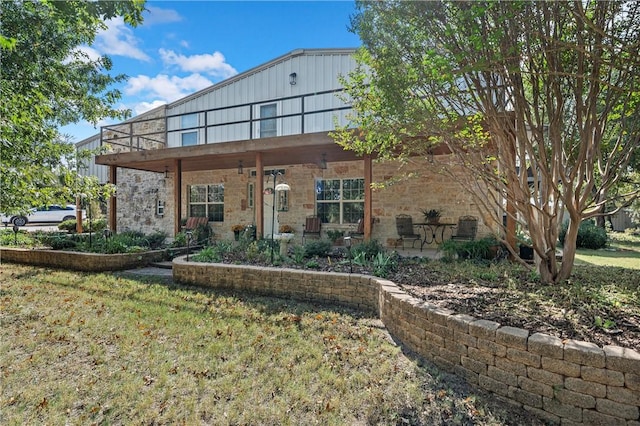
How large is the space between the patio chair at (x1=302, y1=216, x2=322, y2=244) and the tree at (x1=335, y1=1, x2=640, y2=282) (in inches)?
219

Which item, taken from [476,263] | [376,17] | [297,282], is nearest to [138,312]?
[297,282]

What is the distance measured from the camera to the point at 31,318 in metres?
4.28

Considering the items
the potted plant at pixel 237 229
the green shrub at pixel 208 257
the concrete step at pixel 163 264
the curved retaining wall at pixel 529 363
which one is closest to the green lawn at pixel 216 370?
the curved retaining wall at pixel 529 363

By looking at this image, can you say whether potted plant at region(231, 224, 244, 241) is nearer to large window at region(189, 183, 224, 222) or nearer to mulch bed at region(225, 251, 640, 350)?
large window at region(189, 183, 224, 222)

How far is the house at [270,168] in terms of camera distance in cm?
875

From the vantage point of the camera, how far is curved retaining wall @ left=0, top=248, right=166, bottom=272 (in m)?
7.21

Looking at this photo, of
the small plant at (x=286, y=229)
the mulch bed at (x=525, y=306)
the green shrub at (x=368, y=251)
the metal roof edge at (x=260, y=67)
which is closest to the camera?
the mulch bed at (x=525, y=306)

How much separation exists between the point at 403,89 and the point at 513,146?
6.45 ft

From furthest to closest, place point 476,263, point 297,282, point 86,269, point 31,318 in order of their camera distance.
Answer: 1. point 86,269
2. point 476,263
3. point 297,282
4. point 31,318

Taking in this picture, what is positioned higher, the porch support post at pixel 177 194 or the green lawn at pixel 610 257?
the porch support post at pixel 177 194

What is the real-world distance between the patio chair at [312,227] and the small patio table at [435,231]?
2.90 metres

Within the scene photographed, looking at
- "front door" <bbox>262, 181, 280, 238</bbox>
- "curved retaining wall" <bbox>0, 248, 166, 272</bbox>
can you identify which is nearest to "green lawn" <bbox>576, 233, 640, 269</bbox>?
"front door" <bbox>262, 181, 280, 238</bbox>

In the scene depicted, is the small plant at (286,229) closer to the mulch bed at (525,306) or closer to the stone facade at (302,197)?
the stone facade at (302,197)

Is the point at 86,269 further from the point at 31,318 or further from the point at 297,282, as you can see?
the point at 297,282
